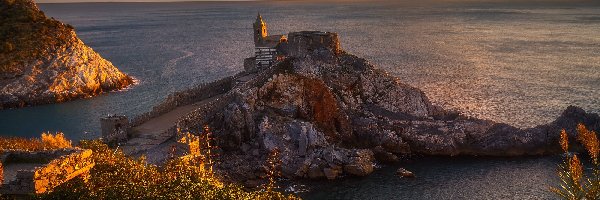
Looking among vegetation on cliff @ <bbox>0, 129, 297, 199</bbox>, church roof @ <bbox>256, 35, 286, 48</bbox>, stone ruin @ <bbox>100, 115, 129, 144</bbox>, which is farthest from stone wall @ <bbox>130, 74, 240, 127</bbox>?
vegetation on cliff @ <bbox>0, 129, 297, 199</bbox>

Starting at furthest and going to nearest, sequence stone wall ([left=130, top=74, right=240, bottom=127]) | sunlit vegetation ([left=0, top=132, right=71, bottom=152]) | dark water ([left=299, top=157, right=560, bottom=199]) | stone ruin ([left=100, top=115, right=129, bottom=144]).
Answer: stone wall ([left=130, top=74, right=240, bottom=127]) < stone ruin ([left=100, top=115, right=129, bottom=144]) < dark water ([left=299, top=157, right=560, bottom=199]) < sunlit vegetation ([left=0, top=132, right=71, bottom=152])

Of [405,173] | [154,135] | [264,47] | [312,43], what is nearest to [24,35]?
[264,47]

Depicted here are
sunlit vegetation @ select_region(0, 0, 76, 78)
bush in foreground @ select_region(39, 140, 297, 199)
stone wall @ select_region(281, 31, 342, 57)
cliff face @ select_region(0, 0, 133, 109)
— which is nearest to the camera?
bush in foreground @ select_region(39, 140, 297, 199)

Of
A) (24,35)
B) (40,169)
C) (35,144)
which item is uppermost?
(40,169)

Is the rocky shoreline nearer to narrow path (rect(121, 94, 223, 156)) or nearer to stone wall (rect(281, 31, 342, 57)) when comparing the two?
stone wall (rect(281, 31, 342, 57))

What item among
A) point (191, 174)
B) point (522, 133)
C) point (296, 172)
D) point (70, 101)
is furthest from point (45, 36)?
point (191, 174)

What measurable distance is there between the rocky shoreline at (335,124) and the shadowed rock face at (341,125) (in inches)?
3.1

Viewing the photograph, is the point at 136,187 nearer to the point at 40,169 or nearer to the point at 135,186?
the point at 135,186

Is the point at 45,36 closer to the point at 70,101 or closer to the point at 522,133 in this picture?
the point at 70,101

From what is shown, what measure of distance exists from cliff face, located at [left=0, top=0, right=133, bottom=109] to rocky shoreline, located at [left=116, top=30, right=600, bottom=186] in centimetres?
2919

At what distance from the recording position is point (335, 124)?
5091cm

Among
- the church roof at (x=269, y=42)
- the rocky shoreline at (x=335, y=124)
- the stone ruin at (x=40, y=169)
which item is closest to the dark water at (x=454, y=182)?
the rocky shoreline at (x=335, y=124)

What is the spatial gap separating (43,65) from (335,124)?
45065mm

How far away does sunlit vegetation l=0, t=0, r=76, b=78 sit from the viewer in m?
76.8
